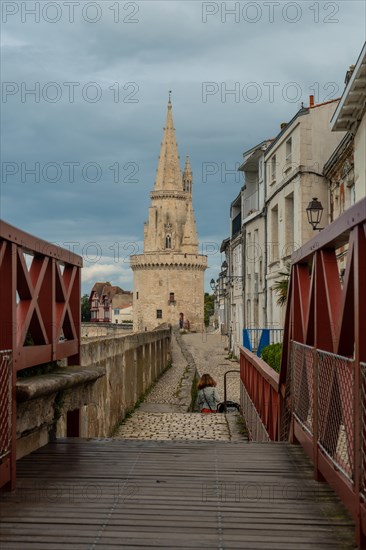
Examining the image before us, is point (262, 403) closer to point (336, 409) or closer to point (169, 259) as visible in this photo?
point (336, 409)

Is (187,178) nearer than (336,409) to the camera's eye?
No

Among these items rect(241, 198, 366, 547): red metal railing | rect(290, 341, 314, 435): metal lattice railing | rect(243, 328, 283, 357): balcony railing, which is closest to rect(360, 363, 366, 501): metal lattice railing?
rect(241, 198, 366, 547): red metal railing

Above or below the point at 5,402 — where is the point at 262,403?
below

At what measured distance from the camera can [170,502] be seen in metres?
4.78

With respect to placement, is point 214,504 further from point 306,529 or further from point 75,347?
point 75,347

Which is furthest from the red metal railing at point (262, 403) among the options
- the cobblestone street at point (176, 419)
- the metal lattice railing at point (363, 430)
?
the metal lattice railing at point (363, 430)

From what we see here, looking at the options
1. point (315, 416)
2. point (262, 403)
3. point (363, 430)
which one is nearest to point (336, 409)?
point (315, 416)

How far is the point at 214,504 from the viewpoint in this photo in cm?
474

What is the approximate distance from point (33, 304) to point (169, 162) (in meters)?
82.6

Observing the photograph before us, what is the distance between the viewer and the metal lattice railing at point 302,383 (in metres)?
6.06

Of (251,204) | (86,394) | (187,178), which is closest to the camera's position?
(86,394)

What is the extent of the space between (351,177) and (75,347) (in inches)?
439

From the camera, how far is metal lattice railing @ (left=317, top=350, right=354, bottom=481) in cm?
423

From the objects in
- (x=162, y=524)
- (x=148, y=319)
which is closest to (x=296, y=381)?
(x=162, y=524)
